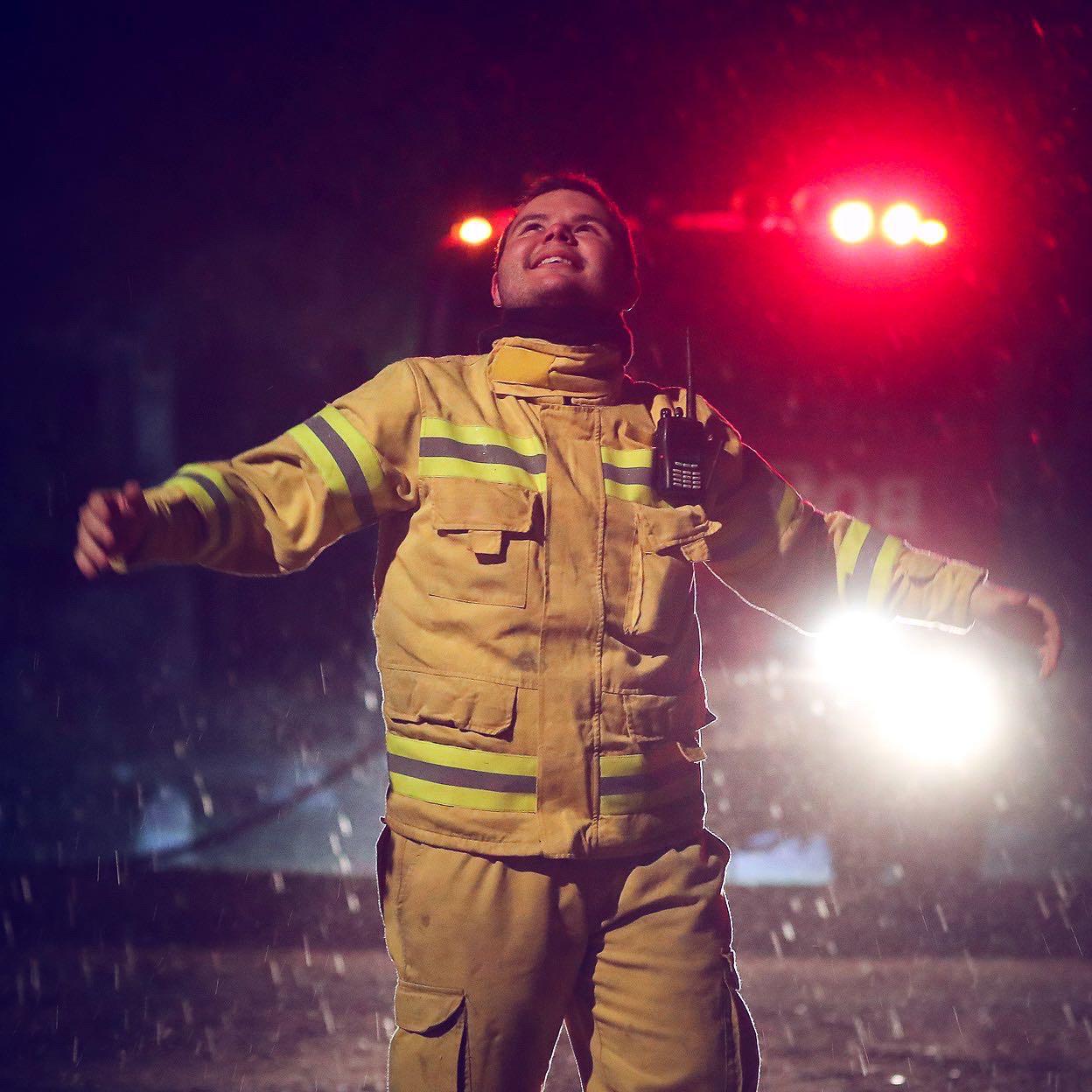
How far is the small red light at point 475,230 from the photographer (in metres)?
5.20

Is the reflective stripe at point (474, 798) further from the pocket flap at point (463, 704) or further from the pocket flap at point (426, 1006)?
the pocket flap at point (426, 1006)

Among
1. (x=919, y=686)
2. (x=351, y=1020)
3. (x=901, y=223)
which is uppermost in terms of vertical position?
(x=901, y=223)

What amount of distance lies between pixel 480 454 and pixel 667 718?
21.6 inches

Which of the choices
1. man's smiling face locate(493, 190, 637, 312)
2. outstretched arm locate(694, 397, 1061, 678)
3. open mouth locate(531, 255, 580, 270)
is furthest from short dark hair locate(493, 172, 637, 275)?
outstretched arm locate(694, 397, 1061, 678)

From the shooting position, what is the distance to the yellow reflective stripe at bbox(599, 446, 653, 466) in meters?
2.34

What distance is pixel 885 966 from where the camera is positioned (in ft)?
13.7

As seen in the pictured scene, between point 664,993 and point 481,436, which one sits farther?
point 481,436

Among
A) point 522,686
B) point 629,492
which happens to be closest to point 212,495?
point 522,686

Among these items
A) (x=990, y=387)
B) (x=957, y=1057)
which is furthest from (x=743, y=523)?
(x=990, y=387)

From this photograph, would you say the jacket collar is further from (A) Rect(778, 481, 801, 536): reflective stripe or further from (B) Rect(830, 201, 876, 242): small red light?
(B) Rect(830, 201, 876, 242): small red light

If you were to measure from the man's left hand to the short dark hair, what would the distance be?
3.13ft

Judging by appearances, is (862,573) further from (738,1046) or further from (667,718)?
(738,1046)

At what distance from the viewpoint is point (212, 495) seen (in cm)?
217

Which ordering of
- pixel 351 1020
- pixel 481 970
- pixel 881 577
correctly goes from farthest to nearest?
pixel 351 1020 → pixel 881 577 → pixel 481 970
